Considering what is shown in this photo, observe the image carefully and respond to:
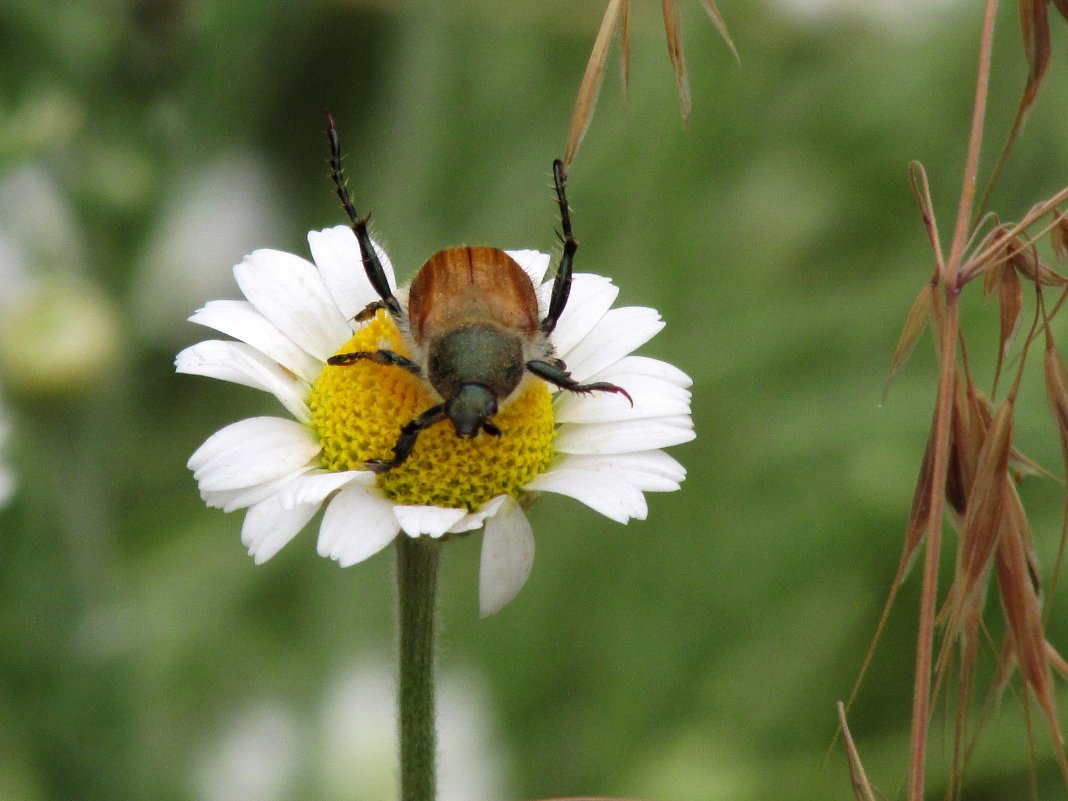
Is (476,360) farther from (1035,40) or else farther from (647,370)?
(1035,40)

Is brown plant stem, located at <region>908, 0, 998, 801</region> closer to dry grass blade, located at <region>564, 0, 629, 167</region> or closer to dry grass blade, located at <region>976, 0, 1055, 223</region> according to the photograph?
dry grass blade, located at <region>976, 0, 1055, 223</region>

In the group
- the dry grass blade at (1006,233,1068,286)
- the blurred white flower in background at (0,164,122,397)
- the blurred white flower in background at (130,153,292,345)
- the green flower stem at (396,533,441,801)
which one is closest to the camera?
the dry grass blade at (1006,233,1068,286)

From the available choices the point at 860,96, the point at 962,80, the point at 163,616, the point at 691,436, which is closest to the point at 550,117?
the point at 860,96

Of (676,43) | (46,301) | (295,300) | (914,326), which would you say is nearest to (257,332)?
(295,300)

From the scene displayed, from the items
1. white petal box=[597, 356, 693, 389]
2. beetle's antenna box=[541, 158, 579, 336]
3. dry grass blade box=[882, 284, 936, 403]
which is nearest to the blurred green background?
beetle's antenna box=[541, 158, 579, 336]

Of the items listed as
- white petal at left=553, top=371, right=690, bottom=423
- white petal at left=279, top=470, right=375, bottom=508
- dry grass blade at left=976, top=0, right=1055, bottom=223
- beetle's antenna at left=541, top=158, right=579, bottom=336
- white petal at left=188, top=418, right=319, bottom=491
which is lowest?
white petal at left=279, top=470, right=375, bottom=508

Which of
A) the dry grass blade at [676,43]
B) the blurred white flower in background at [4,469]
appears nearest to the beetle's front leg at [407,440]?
the dry grass blade at [676,43]

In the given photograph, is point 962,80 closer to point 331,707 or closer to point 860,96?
point 860,96
